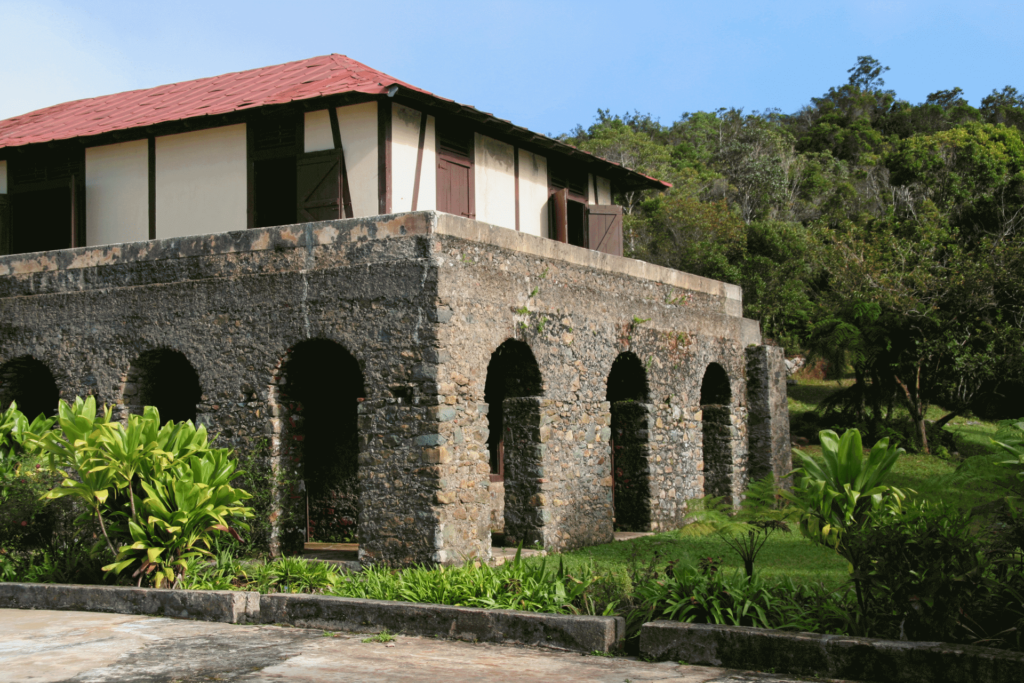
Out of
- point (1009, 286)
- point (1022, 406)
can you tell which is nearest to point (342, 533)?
point (1009, 286)

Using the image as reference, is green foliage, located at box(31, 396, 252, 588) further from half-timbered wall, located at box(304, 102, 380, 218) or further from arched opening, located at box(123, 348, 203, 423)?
half-timbered wall, located at box(304, 102, 380, 218)

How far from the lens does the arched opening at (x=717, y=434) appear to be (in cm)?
1466

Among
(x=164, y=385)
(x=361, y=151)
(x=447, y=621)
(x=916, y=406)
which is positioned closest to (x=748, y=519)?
(x=447, y=621)

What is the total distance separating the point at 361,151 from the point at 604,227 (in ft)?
17.8

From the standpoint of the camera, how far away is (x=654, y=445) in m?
12.6

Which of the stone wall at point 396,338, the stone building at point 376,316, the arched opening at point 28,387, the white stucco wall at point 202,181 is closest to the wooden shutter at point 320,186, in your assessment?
the stone building at point 376,316

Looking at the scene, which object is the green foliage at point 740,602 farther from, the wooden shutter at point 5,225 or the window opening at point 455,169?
the wooden shutter at point 5,225

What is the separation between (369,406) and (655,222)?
62.5 ft

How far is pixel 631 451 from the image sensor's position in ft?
41.5

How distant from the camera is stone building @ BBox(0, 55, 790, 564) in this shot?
30.4 ft

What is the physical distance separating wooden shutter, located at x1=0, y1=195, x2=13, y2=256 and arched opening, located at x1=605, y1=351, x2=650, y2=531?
9.54 m

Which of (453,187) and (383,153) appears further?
(453,187)

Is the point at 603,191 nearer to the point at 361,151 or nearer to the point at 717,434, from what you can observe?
the point at 717,434

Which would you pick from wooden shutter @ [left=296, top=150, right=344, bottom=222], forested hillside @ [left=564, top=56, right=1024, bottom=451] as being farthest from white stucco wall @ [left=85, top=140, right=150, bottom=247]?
forested hillside @ [left=564, top=56, right=1024, bottom=451]
